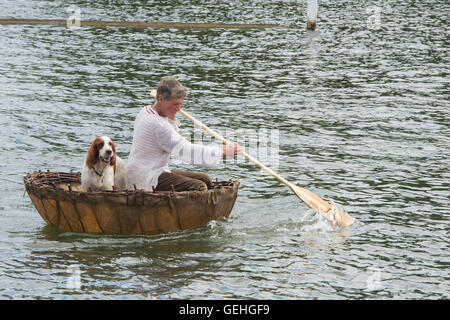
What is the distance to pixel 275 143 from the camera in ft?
56.1

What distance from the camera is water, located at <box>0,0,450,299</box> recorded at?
10.1 m

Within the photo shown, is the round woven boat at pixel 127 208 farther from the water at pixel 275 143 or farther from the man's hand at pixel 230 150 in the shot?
the man's hand at pixel 230 150

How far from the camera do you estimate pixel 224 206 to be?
1177cm

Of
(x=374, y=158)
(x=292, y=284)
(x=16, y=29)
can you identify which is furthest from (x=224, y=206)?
(x=16, y=29)

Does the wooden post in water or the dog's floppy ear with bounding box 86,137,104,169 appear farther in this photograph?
the wooden post in water

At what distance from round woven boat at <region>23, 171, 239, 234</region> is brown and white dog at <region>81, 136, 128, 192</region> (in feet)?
1.04

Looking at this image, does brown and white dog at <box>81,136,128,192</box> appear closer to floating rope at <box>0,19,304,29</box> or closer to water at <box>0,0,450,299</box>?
water at <box>0,0,450,299</box>

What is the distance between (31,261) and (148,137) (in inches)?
88.5

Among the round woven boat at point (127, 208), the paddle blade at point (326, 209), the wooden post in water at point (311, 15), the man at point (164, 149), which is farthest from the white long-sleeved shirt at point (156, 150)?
the wooden post in water at point (311, 15)

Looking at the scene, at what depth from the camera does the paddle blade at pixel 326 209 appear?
12203 mm

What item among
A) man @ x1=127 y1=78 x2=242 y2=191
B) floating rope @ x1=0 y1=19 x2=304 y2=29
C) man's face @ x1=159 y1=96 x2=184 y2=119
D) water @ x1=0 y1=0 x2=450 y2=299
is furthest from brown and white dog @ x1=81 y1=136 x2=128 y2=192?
floating rope @ x1=0 y1=19 x2=304 y2=29

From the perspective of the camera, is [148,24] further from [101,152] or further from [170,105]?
[101,152]

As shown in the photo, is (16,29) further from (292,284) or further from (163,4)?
(292,284)

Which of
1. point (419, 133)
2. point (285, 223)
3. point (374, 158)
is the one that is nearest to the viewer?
point (285, 223)
